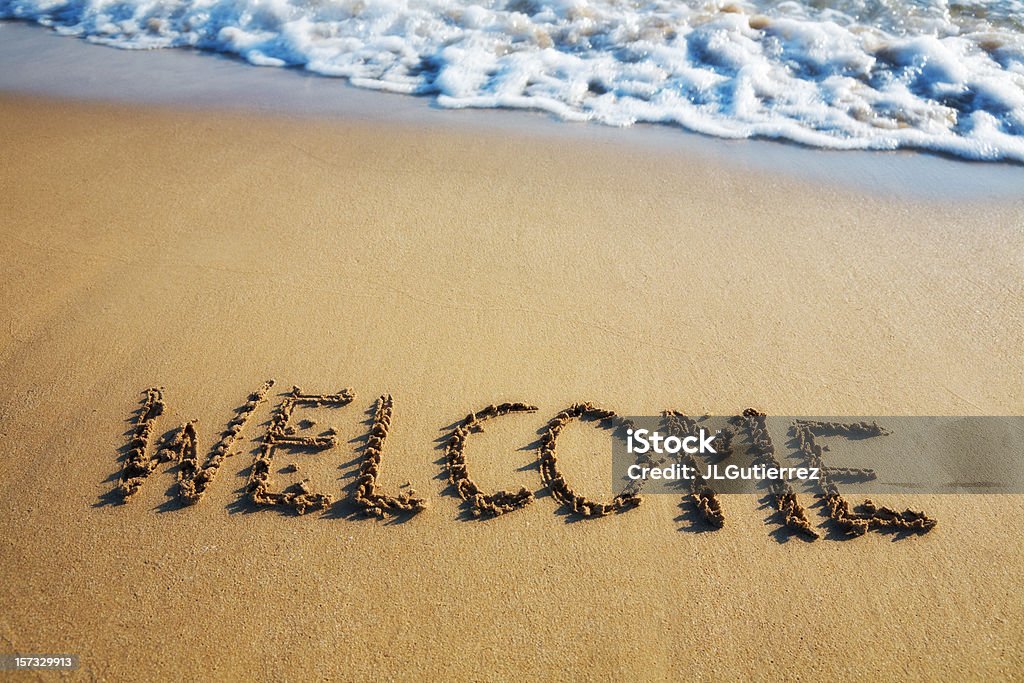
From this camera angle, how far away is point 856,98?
4.39 metres

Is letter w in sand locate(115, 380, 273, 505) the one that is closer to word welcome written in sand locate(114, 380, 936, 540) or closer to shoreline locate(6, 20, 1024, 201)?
word welcome written in sand locate(114, 380, 936, 540)

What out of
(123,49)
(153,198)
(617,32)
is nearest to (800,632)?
(153,198)

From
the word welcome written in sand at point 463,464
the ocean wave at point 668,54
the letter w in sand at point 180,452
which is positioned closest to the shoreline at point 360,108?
the ocean wave at point 668,54

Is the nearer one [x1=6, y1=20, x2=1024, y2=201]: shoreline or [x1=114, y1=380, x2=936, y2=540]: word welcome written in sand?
[x1=114, y1=380, x2=936, y2=540]: word welcome written in sand

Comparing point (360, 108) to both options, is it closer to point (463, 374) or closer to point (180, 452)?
point (463, 374)

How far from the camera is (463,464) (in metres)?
2.29

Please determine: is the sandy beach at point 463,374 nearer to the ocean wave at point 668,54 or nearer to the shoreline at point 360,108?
the shoreline at point 360,108

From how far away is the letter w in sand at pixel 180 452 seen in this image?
2184 mm

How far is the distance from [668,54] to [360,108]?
2194 mm

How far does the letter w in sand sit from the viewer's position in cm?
218

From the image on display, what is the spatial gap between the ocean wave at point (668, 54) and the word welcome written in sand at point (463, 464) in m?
2.35

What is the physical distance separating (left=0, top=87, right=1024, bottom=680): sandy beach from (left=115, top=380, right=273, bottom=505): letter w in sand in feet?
0.12

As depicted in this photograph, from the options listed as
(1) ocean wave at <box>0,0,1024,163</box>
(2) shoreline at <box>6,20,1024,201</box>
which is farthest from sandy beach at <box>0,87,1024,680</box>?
(1) ocean wave at <box>0,0,1024,163</box>

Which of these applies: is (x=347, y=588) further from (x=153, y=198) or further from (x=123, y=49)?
(x=123, y=49)
